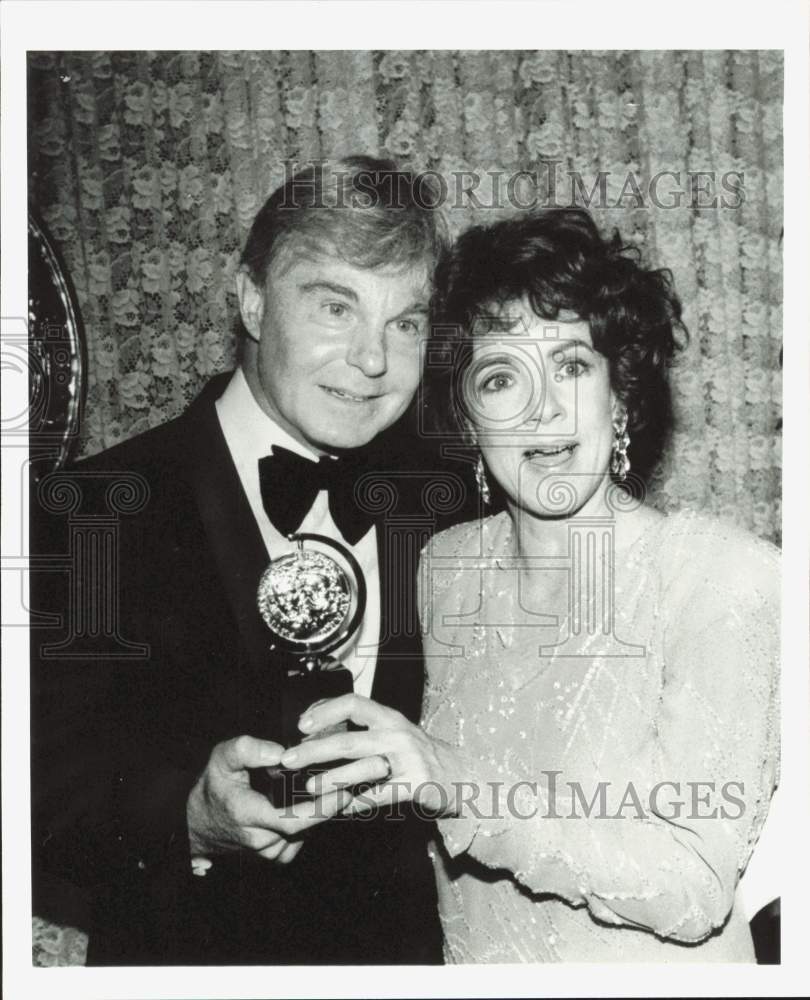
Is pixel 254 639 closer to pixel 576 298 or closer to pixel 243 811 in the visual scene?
pixel 243 811

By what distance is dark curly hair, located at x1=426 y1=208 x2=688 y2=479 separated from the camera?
1.70 meters

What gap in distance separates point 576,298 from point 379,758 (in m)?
0.76

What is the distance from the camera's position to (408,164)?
175 cm

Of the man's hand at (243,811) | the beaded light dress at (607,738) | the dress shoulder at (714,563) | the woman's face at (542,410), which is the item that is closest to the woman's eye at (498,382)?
the woman's face at (542,410)

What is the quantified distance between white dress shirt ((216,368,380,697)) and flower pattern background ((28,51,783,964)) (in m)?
0.08

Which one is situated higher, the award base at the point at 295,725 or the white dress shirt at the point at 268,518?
the white dress shirt at the point at 268,518

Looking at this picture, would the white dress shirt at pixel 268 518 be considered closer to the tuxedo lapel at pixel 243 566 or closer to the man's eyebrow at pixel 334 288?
the tuxedo lapel at pixel 243 566

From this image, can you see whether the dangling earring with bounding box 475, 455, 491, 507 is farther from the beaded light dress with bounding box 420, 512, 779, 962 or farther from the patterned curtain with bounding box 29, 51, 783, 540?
the patterned curtain with bounding box 29, 51, 783, 540

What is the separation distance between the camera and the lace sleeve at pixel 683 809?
1.66 meters

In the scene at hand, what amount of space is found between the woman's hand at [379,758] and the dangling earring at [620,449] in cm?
50

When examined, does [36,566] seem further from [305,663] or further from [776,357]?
[776,357]

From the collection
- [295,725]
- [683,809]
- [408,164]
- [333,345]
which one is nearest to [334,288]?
[333,345]

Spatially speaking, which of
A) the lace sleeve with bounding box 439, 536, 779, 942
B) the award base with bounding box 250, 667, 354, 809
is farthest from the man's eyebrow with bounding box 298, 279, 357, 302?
the lace sleeve with bounding box 439, 536, 779, 942

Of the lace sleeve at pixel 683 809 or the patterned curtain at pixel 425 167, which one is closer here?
the lace sleeve at pixel 683 809
